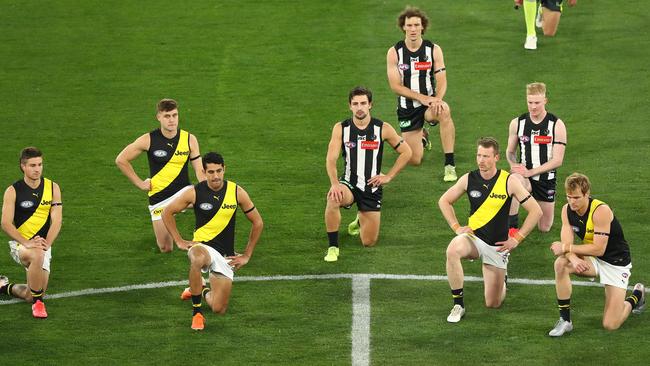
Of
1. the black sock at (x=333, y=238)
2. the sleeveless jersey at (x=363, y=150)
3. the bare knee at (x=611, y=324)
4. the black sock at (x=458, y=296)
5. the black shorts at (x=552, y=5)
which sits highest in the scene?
the black shorts at (x=552, y=5)

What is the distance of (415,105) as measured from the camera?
18.4 meters

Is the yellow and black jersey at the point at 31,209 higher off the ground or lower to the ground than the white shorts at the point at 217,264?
higher

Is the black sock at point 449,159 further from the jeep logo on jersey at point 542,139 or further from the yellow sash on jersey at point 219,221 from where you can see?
the yellow sash on jersey at point 219,221

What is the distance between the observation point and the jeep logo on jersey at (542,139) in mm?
16328

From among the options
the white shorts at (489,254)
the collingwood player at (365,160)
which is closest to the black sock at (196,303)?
the collingwood player at (365,160)

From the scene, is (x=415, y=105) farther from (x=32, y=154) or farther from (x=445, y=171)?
(x=32, y=154)

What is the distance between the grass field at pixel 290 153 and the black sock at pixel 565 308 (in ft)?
0.63

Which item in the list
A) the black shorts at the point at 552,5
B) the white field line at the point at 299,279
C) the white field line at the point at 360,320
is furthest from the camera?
the black shorts at the point at 552,5

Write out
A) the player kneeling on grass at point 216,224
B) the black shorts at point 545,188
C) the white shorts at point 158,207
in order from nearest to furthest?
the player kneeling on grass at point 216,224, the white shorts at point 158,207, the black shorts at point 545,188

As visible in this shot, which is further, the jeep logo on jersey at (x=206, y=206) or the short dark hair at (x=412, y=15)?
the short dark hair at (x=412, y=15)

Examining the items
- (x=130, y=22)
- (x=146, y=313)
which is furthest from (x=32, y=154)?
(x=130, y=22)

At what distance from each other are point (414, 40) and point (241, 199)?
4.84 m

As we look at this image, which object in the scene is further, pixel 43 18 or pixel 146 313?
pixel 43 18

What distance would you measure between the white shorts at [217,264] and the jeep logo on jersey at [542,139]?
13.9 ft
